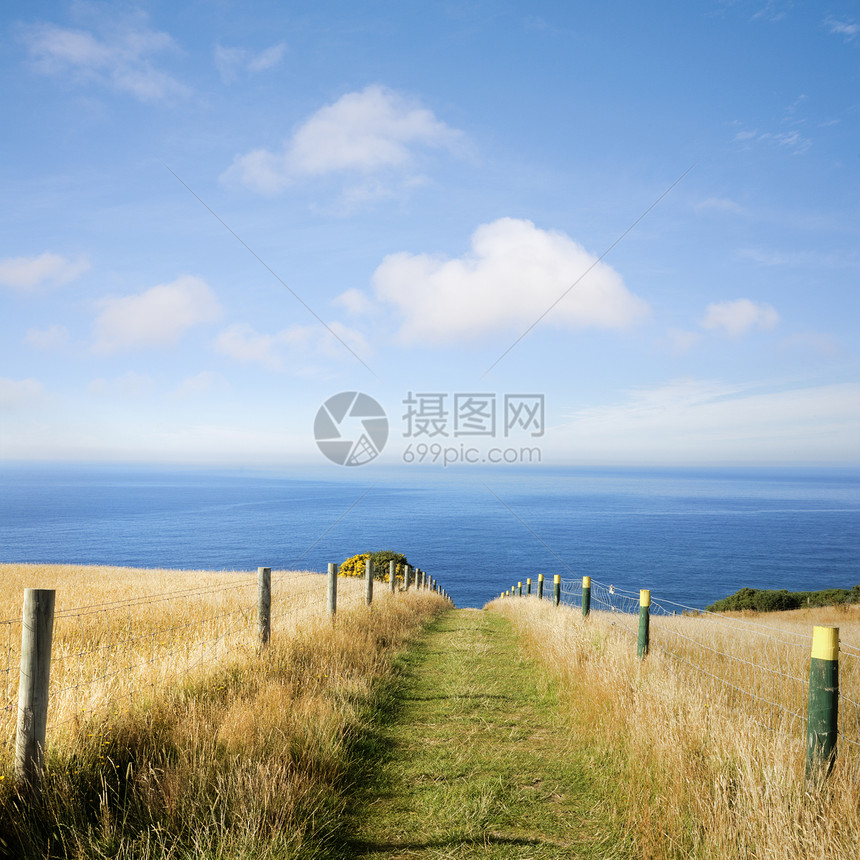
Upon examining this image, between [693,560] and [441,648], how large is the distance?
9871 cm

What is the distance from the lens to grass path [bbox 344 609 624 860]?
389 centimetres

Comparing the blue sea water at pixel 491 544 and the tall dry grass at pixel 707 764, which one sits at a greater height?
the tall dry grass at pixel 707 764

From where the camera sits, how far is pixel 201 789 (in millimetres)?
3762

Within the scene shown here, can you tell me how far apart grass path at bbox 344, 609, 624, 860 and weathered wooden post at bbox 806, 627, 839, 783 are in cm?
147

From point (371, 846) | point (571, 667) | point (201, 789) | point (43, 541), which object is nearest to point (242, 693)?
point (201, 789)

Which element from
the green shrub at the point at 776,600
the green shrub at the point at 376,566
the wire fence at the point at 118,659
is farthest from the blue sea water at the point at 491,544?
the wire fence at the point at 118,659

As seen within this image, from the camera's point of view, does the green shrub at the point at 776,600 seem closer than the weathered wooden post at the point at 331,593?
No

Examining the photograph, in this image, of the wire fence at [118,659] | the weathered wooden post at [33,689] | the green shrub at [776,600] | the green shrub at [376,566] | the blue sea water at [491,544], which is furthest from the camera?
the blue sea water at [491,544]

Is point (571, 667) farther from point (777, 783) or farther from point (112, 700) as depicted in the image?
point (112, 700)

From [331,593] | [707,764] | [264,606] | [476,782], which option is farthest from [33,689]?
[331,593]

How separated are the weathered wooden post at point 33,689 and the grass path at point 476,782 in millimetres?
2198

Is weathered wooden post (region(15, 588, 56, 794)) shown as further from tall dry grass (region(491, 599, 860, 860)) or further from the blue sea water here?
the blue sea water

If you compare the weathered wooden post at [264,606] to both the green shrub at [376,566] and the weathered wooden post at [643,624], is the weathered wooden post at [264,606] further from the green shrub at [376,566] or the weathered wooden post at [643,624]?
the green shrub at [376,566]

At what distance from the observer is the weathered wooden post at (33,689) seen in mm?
3666
